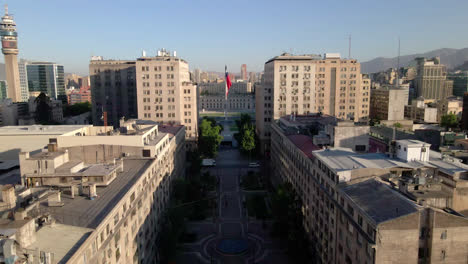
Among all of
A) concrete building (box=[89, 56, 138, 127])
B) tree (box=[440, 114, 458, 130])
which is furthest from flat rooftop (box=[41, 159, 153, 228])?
tree (box=[440, 114, 458, 130])

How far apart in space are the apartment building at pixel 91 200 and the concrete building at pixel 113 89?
72.5 m

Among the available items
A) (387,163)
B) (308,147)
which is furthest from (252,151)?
(387,163)

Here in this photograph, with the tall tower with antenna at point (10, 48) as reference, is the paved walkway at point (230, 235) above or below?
below

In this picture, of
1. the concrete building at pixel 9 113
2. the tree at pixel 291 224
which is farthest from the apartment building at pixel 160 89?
the concrete building at pixel 9 113

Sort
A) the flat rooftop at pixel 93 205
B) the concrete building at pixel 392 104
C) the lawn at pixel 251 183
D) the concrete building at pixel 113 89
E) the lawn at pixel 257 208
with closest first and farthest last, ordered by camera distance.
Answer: the flat rooftop at pixel 93 205, the lawn at pixel 257 208, the lawn at pixel 251 183, the concrete building at pixel 113 89, the concrete building at pixel 392 104

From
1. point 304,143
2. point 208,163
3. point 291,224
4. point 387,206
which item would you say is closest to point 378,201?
point 387,206

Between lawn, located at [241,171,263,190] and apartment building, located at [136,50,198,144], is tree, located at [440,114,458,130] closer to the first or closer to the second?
lawn, located at [241,171,263,190]

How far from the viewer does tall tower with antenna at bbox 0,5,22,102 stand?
612 feet

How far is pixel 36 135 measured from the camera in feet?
229

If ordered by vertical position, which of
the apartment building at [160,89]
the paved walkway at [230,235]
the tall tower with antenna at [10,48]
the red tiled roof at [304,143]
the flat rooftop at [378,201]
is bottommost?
the paved walkway at [230,235]

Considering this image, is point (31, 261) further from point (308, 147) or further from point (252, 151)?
point (252, 151)

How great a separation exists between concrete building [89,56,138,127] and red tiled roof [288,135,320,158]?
288ft

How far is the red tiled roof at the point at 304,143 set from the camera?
176 ft

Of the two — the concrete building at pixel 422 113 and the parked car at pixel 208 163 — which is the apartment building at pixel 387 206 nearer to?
the parked car at pixel 208 163
